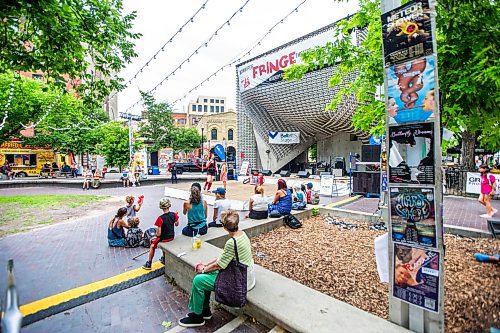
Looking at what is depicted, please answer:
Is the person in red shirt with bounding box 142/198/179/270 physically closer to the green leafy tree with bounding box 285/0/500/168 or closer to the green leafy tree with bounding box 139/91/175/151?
the green leafy tree with bounding box 285/0/500/168

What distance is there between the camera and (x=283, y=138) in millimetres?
30703

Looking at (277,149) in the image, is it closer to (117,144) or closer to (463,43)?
(117,144)

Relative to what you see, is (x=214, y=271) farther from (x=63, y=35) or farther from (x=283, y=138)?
(x=283, y=138)

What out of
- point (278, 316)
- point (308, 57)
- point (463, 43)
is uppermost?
point (308, 57)

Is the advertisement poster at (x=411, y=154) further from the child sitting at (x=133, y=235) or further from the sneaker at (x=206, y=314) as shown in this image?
the child sitting at (x=133, y=235)

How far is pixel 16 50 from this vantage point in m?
5.23

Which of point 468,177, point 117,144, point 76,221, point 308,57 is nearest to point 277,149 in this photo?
point 117,144

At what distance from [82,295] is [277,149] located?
28129 millimetres

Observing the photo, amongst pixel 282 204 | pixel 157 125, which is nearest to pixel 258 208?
pixel 282 204

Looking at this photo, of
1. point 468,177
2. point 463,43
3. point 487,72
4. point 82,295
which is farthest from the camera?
point 468,177

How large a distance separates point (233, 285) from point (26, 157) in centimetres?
3975

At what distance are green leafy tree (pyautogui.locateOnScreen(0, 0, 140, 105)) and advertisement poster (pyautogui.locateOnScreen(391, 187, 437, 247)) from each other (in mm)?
4885

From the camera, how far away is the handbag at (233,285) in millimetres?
2957

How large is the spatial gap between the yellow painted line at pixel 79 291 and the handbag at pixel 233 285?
2224 millimetres
